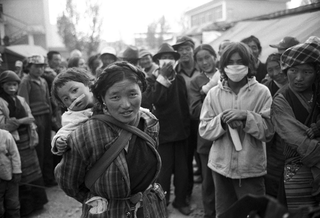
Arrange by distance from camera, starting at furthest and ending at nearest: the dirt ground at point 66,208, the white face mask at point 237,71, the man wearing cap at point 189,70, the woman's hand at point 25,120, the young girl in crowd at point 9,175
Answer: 1. the man wearing cap at point 189,70
2. the dirt ground at point 66,208
3. the woman's hand at point 25,120
4. the young girl in crowd at point 9,175
5. the white face mask at point 237,71

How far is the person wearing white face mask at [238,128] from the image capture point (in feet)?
9.26

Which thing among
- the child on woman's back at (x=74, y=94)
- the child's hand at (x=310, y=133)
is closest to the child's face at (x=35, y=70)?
the child on woman's back at (x=74, y=94)

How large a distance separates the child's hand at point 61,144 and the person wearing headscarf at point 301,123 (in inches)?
65.7

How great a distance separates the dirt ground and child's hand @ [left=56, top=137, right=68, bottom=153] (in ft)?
9.11

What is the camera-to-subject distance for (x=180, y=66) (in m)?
4.67

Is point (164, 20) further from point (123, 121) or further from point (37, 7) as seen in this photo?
point (123, 121)

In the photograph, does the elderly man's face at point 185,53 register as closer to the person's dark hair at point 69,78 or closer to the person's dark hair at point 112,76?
the person's dark hair at point 69,78

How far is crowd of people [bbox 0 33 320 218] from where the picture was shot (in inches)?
72.9

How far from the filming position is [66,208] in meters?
4.67

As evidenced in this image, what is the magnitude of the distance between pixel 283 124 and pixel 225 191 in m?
1.02

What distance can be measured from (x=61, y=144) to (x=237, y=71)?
5.92 feet

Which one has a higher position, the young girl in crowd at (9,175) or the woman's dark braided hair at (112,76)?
the woman's dark braided hair at (112,76)

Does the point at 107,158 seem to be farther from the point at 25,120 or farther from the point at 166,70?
the point at 25,120

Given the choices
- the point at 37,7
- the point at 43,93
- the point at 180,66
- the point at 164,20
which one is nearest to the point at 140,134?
the point at 180,66
